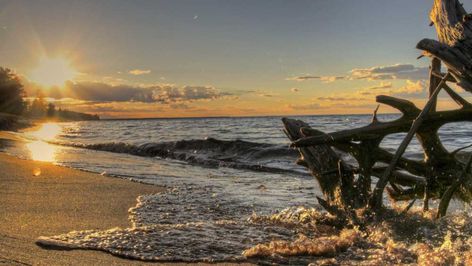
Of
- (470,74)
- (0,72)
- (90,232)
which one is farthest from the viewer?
(0,72)

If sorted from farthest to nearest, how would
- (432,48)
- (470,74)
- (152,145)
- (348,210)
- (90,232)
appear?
(152,145), (348,210), (90,232), (432,48), (470,74)

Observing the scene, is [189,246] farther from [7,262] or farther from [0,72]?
[0,72]

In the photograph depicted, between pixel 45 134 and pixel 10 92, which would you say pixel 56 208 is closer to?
pixel 45 134

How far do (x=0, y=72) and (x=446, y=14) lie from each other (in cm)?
6154

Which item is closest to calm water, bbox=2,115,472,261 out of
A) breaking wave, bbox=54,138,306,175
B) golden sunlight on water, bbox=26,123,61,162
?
breaking wave, bbox=54,138,306,175

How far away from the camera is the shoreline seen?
12.9ft

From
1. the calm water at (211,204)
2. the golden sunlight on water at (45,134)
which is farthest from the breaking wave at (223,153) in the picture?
the golden sunlight on water at (45,134)

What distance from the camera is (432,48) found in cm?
446

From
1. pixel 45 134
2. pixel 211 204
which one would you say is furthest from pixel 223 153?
pixel 45 134

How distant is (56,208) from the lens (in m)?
6.26

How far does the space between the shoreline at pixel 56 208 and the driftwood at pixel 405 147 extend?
2.64 m

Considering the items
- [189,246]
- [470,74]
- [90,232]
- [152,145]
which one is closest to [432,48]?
[470,74]

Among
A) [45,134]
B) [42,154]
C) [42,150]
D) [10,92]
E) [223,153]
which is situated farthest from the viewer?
[10,92]

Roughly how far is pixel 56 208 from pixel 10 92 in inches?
2451
